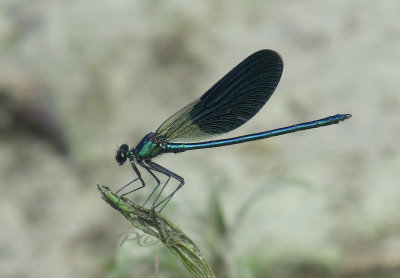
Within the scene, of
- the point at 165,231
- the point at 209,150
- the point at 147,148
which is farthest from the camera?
the point at 209,150

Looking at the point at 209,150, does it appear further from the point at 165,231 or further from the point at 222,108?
the point at 165,231

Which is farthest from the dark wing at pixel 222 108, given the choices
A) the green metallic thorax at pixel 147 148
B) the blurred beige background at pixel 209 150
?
the blurred beige background at pixel 209 150

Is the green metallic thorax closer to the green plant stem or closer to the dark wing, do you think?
the dark wing

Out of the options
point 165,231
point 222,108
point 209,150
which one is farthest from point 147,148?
point 209,150

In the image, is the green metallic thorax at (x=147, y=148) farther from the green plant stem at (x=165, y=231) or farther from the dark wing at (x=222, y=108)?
the green plant stem at (x=165, y=231)

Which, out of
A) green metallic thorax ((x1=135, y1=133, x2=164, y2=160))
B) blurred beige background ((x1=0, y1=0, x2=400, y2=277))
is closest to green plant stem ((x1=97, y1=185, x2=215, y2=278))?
green metallic thorax ((x1=135, y1=133, x2=164, y2=160))

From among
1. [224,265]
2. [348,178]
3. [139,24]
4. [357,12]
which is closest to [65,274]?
[224,265]
